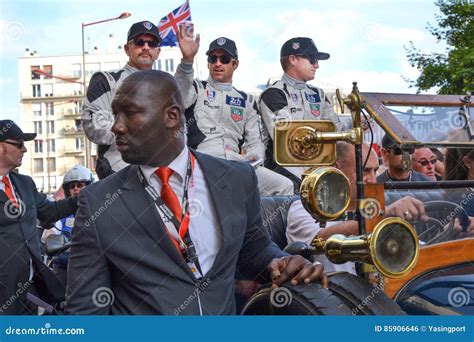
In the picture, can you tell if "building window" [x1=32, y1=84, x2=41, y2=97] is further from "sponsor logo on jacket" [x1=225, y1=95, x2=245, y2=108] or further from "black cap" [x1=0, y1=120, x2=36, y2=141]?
"sponsor logo on jacket" [x1=225, y1=95, x2=245, y2=108]

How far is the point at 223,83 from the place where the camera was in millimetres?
6141

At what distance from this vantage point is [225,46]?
6129mm

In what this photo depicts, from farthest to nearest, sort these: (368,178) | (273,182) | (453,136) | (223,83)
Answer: (223,83)
(273,182)
(368,178)
(453,136)

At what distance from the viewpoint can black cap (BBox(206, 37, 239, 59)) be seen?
612 centimetres

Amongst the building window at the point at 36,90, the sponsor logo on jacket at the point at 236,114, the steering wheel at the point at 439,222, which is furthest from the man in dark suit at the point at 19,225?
the building window at the point at 36,90

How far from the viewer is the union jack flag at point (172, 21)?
7.82m

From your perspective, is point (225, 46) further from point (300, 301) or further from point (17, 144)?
point (300, 301)

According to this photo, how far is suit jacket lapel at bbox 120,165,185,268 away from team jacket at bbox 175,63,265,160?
2.89 metres

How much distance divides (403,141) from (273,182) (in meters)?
2.35

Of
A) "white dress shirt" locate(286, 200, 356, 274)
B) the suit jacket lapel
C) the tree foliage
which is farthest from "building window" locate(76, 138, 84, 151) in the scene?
the suit jacket lapel

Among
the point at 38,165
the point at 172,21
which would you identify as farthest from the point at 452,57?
the point at 38,165

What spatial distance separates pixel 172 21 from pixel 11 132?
2460 mm
